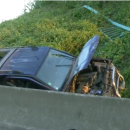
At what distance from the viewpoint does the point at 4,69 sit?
5.25m

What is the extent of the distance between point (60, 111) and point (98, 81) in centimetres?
132

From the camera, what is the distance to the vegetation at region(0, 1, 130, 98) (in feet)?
27.5

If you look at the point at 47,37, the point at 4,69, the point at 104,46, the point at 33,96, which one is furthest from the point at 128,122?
the point at 47,37

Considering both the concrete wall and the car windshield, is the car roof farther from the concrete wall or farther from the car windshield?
the concrete wall

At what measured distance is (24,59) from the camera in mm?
5605

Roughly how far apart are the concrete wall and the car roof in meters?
0.69

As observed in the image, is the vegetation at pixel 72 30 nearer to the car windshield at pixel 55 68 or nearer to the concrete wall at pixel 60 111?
the car windshield at pixel 55 68

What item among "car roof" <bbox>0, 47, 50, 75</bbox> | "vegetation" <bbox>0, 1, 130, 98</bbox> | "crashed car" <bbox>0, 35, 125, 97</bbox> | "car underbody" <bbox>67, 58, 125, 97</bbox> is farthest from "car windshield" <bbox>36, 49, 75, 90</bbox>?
"vegetation" <bbox>0, 1, 130, 98</bbox>

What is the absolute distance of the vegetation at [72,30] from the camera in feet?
27.5

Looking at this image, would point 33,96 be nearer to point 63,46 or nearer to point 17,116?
point 17,116

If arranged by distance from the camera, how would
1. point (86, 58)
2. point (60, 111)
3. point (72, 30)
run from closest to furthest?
1. point (60, 111)
2. point (86, 58)
3. point (72, 30)

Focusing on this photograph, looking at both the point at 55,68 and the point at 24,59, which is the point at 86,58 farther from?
the point at 24,59

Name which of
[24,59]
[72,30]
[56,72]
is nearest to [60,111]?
[56,72]

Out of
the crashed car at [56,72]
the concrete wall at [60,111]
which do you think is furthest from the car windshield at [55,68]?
the concrete wall at [60,111]
